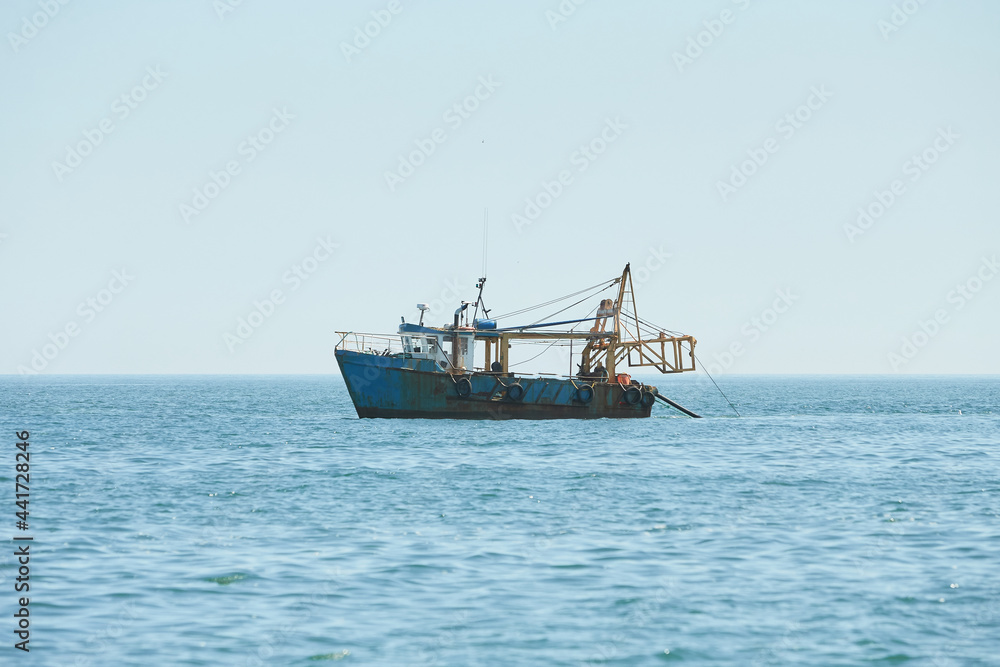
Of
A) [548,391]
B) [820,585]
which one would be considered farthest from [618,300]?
[820,585]

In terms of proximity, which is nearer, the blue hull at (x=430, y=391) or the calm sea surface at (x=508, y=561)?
the calm sea surface at (x=508, y=561)

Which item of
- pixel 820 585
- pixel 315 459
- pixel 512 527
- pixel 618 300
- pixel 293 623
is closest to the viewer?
pixel 293 623

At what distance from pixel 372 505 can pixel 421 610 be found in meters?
7.67

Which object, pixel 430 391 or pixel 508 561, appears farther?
pixel 430 391

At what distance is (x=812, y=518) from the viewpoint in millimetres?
17500

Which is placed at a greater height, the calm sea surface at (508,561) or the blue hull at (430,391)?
the blue hull at (430,391)

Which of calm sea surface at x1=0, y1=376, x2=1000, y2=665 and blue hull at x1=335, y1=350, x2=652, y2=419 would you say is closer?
calm sea surface at x1=0, y1=376, x2=1000, y2=665

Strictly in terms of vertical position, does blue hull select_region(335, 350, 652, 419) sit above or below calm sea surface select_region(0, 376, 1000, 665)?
above

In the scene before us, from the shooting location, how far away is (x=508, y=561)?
13.9m

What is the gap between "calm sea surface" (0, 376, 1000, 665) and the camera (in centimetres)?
1029

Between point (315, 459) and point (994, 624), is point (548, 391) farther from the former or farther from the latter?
point (994, 624)

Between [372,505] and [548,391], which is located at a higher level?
[548,391]

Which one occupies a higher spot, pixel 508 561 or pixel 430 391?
pixel 430 391

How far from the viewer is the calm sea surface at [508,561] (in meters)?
10.3
